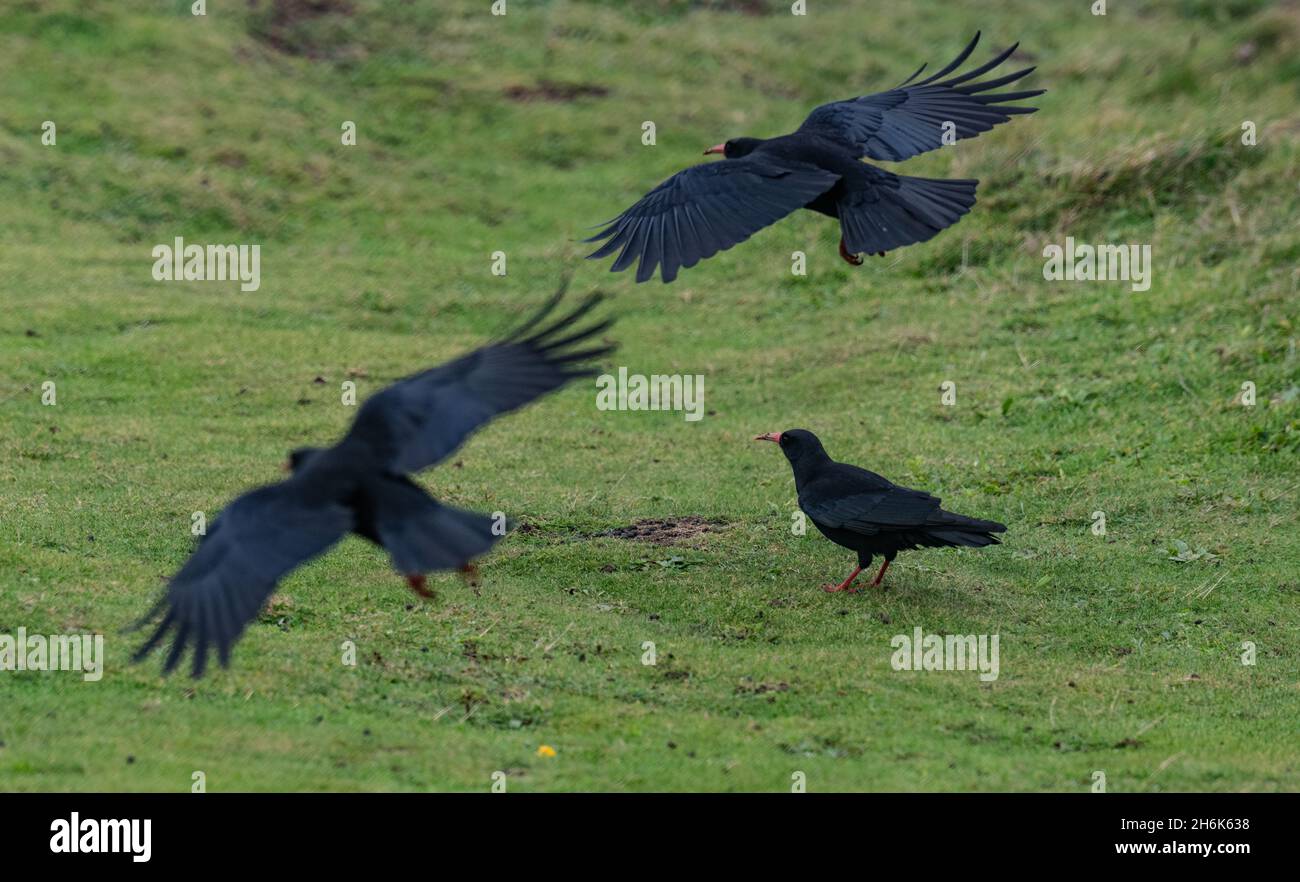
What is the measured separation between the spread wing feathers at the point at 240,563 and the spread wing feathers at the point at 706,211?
2.75 metres

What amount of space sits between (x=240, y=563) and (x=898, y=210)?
5518mm

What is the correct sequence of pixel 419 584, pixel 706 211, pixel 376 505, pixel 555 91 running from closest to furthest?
pixel 376 505
pixel 419 584
pixel 706 211
pixel 555 91

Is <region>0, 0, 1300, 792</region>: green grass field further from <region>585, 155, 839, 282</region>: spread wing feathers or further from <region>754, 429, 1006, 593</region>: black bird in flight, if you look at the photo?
<region>585, 155, 839, 282</region>: spread wing feathers

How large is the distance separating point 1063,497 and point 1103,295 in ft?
17.0

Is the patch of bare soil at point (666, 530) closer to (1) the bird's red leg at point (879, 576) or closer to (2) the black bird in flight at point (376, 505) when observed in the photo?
(1) the bird's red leg at point (879, 576)

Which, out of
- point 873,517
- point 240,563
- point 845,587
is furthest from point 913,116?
point 240,563

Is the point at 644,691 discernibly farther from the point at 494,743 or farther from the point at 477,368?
the point at 477,368

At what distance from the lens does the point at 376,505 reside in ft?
25.6

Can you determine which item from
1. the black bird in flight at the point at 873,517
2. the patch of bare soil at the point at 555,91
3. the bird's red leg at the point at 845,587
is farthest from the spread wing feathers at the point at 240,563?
the patch of bare soil at the point at 555,91

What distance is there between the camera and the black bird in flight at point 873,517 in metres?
10.4

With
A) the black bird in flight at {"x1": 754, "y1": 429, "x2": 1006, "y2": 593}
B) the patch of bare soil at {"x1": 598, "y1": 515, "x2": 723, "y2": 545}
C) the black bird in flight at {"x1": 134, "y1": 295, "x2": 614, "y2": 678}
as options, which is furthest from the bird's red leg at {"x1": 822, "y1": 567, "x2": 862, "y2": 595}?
the black bird in flight at {"x1": 134, "y1": 295, "x2": 614, "y2": 678}

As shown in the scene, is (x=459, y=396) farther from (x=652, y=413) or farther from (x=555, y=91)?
(x=555, y=91)

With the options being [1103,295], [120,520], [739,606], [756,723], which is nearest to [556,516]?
[739,606]

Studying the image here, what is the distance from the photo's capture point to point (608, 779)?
7.85 metres
